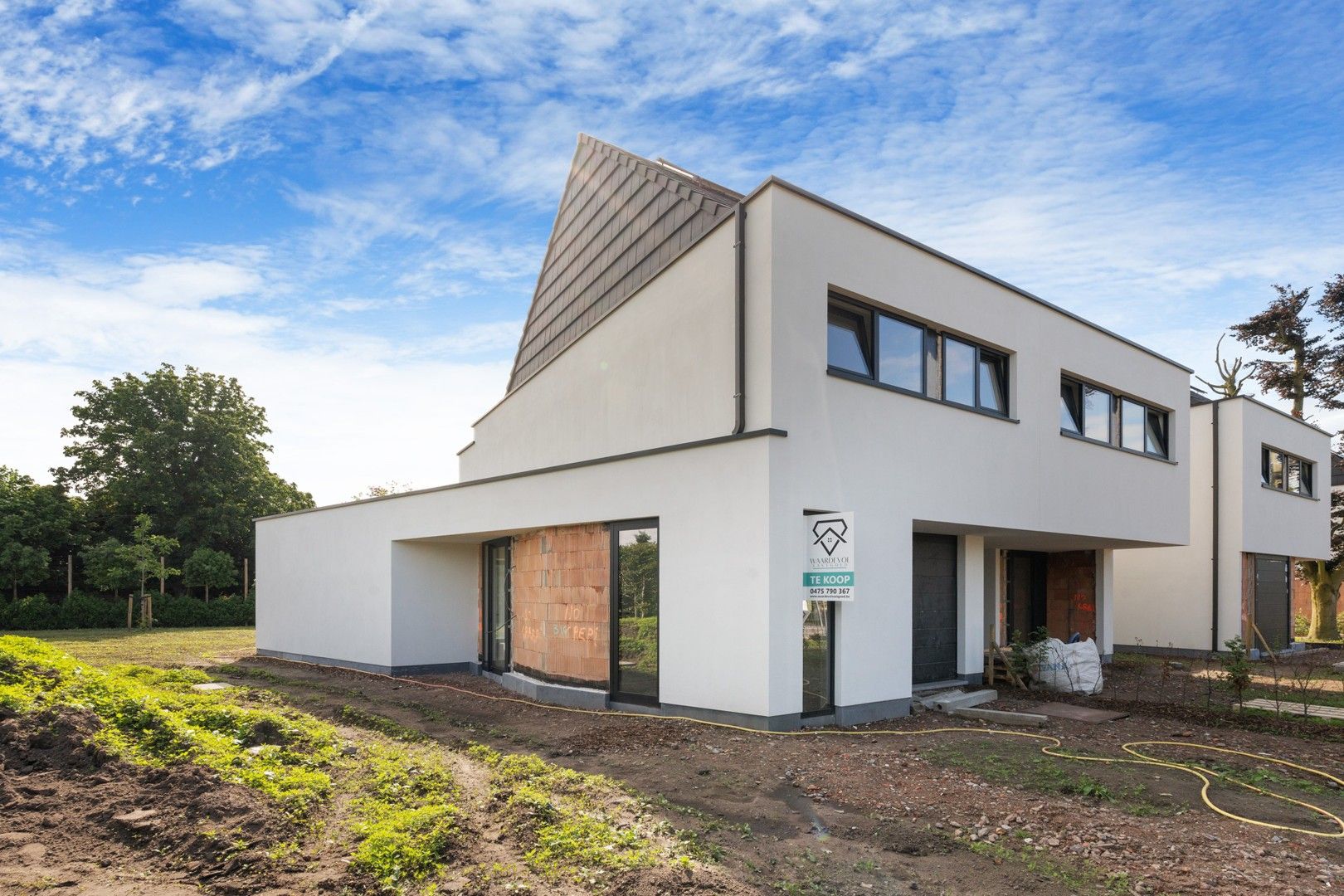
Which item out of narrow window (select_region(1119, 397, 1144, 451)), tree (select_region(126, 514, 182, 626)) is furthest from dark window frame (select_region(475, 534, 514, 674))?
tree (select_region(126, 514, 182, 626))

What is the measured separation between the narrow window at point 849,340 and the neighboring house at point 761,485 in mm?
35

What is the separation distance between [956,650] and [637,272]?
767 cm

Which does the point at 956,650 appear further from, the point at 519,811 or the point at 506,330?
the point at 506,330

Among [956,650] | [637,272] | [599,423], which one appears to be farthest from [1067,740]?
[637,272]

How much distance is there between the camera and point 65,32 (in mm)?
8281

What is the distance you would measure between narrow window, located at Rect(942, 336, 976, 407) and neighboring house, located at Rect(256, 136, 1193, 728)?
0.27 ft

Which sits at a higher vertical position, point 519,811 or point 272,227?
point 272,227

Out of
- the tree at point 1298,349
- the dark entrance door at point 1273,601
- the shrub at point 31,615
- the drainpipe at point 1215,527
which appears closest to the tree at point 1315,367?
the tree at point 1298,349

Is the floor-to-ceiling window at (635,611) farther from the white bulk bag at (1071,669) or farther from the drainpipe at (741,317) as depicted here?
the white bulk bag at (1071,669)

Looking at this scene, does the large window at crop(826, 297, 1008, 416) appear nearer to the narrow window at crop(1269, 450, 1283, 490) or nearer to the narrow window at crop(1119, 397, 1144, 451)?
the narrow window at crop(1119, 397, 1144, 451)

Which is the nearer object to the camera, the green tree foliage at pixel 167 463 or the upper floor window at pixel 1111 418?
the upper floor window at pixel 1111 418

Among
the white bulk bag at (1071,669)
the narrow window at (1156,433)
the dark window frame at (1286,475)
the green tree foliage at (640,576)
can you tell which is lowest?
the white bulk bag at (1071,669)

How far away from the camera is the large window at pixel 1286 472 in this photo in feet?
72.7

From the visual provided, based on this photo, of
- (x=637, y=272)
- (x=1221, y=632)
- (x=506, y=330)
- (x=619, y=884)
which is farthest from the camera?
(x=506, y=330)
